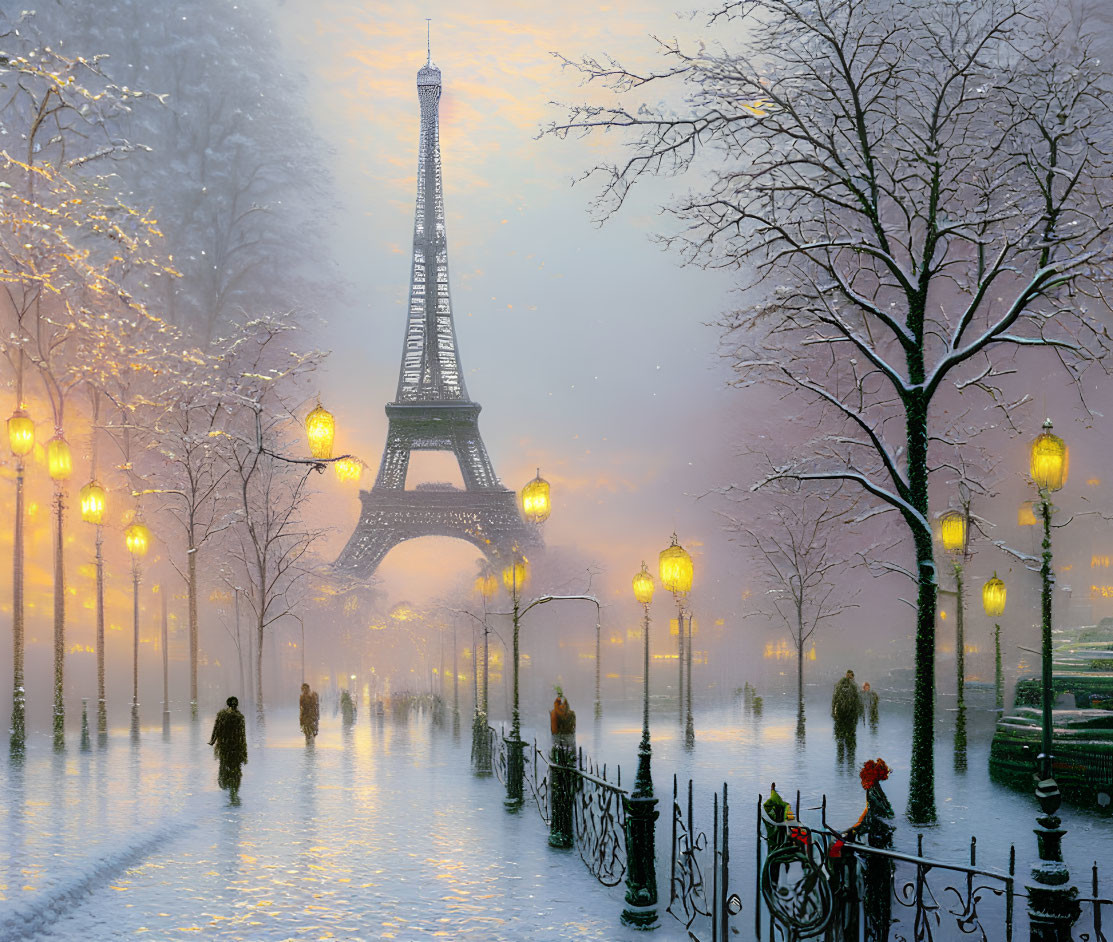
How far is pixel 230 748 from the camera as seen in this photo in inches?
697

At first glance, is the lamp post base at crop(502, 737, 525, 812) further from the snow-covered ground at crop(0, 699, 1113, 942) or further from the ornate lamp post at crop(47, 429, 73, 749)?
the ornate lamp post at crop(47, 429, 73, 749)

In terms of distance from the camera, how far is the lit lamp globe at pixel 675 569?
21.2 m

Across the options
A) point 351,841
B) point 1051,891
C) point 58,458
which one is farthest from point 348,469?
point 1051,891

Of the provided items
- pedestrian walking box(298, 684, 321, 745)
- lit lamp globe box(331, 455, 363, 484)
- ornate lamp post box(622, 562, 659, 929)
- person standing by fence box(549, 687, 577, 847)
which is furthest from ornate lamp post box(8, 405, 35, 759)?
ornate lamp post box(622, 562, 659, 929)

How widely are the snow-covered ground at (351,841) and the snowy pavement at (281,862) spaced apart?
1.4 inches

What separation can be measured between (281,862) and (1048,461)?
10.4 meters

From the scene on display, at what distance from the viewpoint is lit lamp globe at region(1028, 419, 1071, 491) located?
1171 cm

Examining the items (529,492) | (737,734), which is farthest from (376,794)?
(737,734)

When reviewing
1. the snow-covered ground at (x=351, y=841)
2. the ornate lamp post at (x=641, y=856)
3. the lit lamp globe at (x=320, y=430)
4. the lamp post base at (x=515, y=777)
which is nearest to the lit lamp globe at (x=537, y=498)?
the lit lamp globe at (x=320, y=430)

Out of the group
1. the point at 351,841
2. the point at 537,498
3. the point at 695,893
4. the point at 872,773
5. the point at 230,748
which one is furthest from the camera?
the point at 537,498

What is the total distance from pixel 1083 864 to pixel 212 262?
5074 centimetres

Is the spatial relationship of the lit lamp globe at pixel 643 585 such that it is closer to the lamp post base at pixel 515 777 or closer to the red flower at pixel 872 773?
the lamp post base at pixel 515 777

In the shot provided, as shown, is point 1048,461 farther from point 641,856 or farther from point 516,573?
point 516,573

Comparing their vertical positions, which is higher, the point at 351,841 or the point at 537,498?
the point at 537,498
